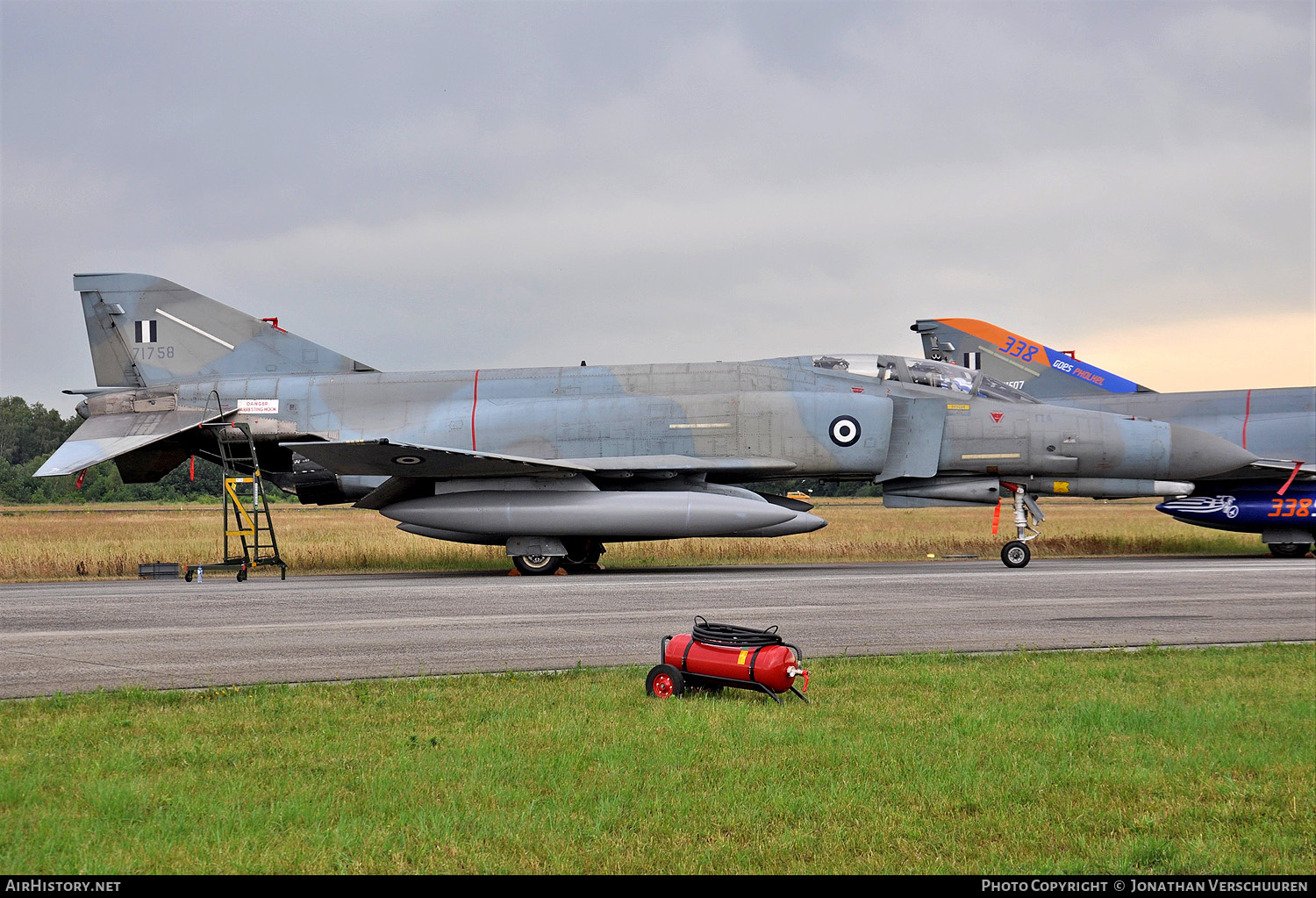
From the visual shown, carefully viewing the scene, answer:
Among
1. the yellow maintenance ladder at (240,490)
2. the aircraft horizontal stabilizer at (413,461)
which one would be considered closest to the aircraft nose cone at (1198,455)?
the aircraft horizontal stabilizer at (413,461)

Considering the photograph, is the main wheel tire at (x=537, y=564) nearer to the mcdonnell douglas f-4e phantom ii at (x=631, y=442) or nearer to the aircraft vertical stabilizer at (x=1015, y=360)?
the mcdonnell douglas f-4e phantom ii at (x=631, y=442)

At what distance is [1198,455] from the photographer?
17453 mm

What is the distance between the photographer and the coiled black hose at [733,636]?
6516 millimetres

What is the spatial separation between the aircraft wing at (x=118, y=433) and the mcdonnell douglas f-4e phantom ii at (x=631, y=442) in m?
0.04

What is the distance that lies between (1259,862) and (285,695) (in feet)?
16.8

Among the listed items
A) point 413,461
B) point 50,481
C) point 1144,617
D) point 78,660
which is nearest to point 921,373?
point 1144,617

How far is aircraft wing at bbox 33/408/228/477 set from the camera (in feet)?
57.5

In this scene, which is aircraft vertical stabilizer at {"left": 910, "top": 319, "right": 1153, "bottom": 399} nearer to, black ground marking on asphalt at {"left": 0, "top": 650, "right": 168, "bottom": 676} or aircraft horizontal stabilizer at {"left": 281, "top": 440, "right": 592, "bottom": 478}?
aircraft horizontal stabilizer at {"left": 281, "top": 440, "right": 592, "bottom": 478}

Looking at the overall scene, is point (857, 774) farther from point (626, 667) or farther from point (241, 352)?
point (241, 352)

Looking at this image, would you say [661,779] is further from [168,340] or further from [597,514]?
[168,340]

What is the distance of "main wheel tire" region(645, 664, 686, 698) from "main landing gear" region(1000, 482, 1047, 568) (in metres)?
11.7

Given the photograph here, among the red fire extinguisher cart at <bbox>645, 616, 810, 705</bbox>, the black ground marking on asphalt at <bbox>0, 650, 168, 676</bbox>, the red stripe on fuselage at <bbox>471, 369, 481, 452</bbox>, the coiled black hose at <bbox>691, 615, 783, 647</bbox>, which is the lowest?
the black ground marking on asphalt at <bbox>0, 650, 168, 676</bbox>

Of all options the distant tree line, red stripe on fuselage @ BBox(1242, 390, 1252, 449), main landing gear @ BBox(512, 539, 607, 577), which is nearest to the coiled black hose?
main landing gear @ BBox(512, 539, 607, 577)

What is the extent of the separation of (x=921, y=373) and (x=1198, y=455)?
4.60 meters
